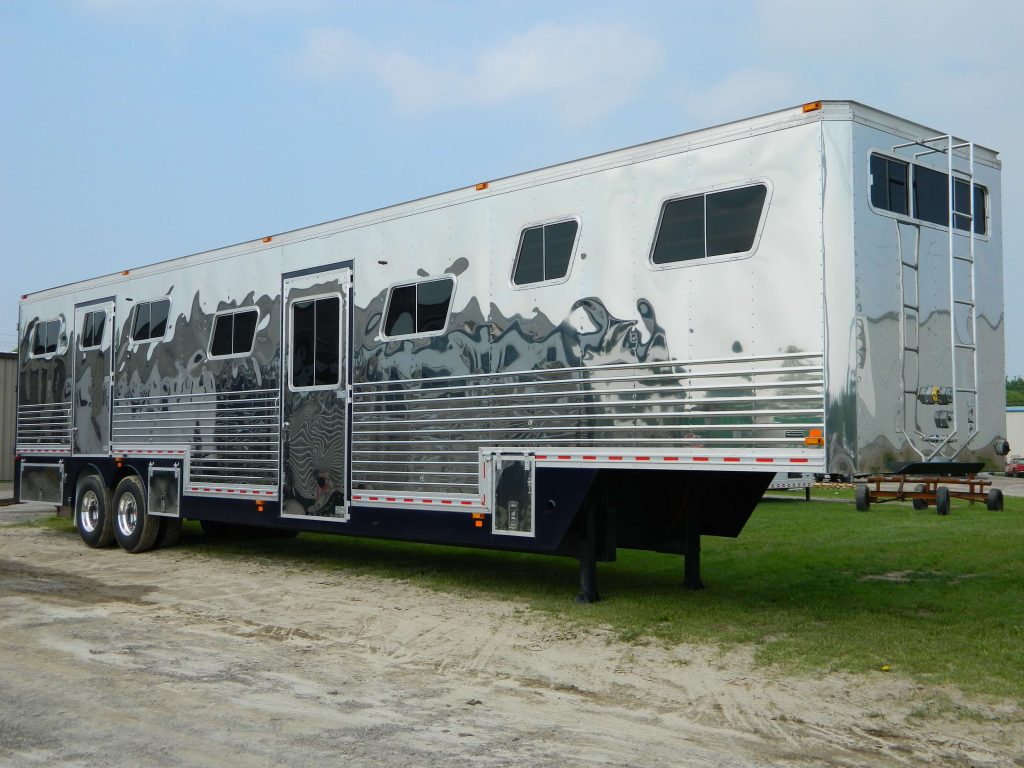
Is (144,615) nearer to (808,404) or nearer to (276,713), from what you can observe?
(276,713)

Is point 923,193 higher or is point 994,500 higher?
point 923,193

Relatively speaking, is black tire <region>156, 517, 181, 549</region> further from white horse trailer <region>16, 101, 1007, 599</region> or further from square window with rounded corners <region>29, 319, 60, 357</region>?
square window with rounded corners <region>29, 319, 60, 357</region>

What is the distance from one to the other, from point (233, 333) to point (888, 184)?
7.39 meters

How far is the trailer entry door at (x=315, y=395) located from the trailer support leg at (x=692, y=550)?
3362mm

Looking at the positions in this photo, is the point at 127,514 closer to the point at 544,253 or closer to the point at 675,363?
the point at 544,253

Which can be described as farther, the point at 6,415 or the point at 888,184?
the point at 6,415

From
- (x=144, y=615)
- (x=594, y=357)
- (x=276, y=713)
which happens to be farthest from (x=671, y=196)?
(x=144, y=615)

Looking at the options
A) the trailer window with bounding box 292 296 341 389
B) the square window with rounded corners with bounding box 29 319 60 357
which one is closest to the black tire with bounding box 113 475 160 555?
the square window with rounded corners with bounding box 29 319 60 357

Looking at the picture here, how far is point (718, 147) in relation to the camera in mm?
7836

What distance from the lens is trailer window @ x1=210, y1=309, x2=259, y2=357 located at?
1155 centimetres

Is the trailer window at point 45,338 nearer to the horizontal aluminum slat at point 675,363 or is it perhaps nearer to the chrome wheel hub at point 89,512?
the chrome wheel hub at point 89,512

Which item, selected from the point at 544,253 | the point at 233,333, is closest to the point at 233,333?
the point at 233,333

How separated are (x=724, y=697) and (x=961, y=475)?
9.65ft

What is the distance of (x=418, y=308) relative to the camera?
9828mm
